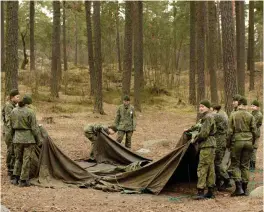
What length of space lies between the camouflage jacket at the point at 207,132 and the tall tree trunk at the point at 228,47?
4444 millimetres

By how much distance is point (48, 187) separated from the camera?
845cm

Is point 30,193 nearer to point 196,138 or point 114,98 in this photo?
point 196,138

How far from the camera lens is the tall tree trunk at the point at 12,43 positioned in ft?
39.6

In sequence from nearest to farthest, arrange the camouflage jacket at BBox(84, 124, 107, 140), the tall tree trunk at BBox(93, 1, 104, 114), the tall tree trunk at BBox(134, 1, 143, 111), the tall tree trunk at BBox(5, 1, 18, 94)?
1. the camouflage jacket at BBox(84, 124, 107, 140)
2. the tall tree trunk at BBox(5, 1, 18, 94)
3. the tall tree trunk at BBox(93, 1, 104, 114)
4. the tall tree trunk at BBox(134, 1, 143, 111)

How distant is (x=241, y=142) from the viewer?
7.82 meters

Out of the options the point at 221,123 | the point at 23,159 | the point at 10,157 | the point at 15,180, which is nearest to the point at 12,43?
the point at 10,157

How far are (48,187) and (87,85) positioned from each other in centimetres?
2009

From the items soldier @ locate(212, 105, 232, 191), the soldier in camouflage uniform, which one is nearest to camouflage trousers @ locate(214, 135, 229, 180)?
soldier @ locate(212, 105, 232, 191)

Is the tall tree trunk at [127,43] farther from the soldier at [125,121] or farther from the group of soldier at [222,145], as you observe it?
the group of soldier at [222,145]

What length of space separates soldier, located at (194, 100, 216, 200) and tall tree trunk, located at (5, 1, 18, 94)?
6994mm

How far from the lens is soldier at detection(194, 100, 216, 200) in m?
7.52

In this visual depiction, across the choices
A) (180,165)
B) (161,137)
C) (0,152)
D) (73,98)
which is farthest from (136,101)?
(180,165)

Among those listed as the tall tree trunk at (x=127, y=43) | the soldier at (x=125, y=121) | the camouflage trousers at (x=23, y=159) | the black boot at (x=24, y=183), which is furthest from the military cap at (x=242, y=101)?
the tall tree trunk at (x=127, y=43)

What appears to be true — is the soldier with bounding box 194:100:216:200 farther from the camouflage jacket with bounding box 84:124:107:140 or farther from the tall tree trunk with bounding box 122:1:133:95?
the tall tree trunk with bounding box 122:1:133:95
